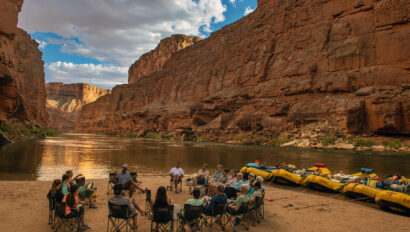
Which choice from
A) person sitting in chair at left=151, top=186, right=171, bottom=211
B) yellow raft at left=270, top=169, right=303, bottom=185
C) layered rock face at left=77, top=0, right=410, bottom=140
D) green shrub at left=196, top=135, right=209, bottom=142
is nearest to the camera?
person sitting in chair at left=151, top=186, right=171, bottom=211

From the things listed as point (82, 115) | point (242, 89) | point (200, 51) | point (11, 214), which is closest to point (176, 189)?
point (11, 214)

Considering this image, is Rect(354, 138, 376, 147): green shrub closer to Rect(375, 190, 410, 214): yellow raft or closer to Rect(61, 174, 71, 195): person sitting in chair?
Rect(375, 190, 410, 214): yellow raft

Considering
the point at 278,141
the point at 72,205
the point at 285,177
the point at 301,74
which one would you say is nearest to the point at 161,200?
the point at 72,205

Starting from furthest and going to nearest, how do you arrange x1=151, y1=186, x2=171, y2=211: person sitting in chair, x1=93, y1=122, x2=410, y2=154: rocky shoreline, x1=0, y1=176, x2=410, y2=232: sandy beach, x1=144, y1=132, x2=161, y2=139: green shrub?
x1=144, y1=132, x2=161, y2=139: green shrub
x1=93, y1=122, x2=410, y2=154: rocky shoreline
x1=0, y1=176, x2=410, y2=232: sandy beach
x1=151, y1=186, x2=171, y2=211: person sitting in chair

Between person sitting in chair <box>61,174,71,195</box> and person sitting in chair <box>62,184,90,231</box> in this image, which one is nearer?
person sitting in chair <box>62,184,90,231</box>

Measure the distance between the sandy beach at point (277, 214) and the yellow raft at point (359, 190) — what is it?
1524 millimetres

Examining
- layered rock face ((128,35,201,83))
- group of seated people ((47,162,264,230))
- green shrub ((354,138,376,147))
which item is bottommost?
group of seated people ((47,162,264,230))

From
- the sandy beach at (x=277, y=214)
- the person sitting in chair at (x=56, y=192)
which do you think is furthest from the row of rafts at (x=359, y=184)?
the person sitting in chair at (x=56, y=192)

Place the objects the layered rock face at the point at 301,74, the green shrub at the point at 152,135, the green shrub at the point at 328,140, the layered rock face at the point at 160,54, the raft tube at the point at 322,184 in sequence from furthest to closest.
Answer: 1. the layered rock face at the point at 160,54
2. the green shrub at the point at 152,135
3. the layered rock face at the point at 301,74
4. the green shrub at the point at 328,140
5. the raft tube at the point at 322,184

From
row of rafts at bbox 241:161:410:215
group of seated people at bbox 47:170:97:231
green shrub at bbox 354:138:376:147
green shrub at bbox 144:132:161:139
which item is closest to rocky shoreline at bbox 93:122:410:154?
green shrub at bbox 354:138:376:147

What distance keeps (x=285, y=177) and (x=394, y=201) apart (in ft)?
16.8

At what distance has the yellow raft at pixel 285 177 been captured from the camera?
44.6ft

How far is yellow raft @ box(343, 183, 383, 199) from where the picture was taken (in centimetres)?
1095

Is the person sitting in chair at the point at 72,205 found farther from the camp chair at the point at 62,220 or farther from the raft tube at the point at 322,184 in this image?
the raft tube at the point at 322,184
